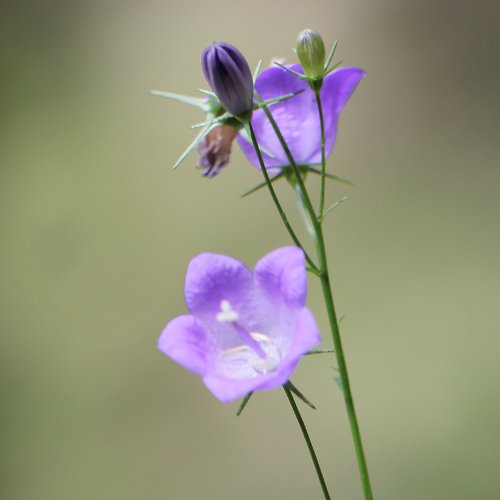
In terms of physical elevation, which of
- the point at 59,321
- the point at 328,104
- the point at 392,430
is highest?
the point at 59,321

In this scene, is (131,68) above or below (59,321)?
above

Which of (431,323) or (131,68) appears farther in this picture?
(131,68)

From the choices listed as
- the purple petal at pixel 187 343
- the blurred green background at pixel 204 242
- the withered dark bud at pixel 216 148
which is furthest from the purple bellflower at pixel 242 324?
the blurred green background at pixel 204 242

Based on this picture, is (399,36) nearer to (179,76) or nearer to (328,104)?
(179,76)

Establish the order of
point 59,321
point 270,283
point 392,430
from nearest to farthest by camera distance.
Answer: point 270,283 < point 392,430 < point 59,321

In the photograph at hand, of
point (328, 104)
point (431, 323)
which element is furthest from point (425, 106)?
point (328, 104)

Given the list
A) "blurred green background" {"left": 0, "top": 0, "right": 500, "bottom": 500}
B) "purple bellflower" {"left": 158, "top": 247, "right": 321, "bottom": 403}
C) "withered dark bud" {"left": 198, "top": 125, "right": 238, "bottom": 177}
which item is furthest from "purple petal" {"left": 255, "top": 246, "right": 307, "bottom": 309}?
"blurred green background" {"left": 0, "top": 0, "right": 500, "bottom": 500}

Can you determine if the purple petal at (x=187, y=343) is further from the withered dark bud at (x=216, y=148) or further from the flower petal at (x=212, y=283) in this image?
the withered dark bud at (x=216, y=148)

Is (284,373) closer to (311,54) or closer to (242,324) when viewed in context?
(242,324)
